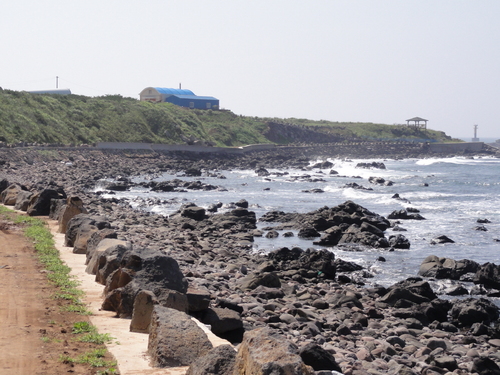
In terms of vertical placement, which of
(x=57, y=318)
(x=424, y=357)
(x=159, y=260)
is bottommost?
(x=424, y=357)

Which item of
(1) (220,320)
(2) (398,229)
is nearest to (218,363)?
(1) (220,320)

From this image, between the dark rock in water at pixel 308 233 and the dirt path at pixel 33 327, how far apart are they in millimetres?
14557

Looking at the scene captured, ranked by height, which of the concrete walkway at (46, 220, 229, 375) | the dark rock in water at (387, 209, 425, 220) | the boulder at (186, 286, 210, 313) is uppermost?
the boulder at (186, 286, 210, 313)

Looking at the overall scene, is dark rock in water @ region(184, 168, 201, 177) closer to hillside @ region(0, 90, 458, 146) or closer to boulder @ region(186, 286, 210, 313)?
hillside @ region(0, 90, 458, 146)

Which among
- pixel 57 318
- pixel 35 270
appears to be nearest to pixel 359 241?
pixel 35 270

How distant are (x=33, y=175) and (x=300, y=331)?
113ft

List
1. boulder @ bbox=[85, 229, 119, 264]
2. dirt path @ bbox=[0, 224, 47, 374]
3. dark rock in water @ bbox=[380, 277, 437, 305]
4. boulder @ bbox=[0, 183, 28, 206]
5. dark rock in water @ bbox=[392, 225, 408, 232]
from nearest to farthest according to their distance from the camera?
dirt path @ bbox=[0, 224, 47, 374]
boulder @ bbox=[85, 229, 119, 264]
dark rock in water @ bbox=[380, 277, 437, 305]
boulder @ bbox=[0, 183, 28, 206]
dark rock in water @ bbox=[392, 225, 408, 232]

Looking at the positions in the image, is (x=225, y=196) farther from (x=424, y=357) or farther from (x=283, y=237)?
(x=424, y=357)

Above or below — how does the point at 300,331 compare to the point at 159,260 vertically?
below

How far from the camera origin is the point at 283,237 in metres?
25.9

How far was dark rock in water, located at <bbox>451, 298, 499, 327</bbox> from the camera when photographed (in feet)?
46.0

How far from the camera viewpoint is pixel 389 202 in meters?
40.7

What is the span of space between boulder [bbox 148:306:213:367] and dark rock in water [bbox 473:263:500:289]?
12860 mm

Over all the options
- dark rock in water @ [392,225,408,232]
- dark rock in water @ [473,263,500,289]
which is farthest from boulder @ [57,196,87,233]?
dark rock in water @ [392,225,408,232]
